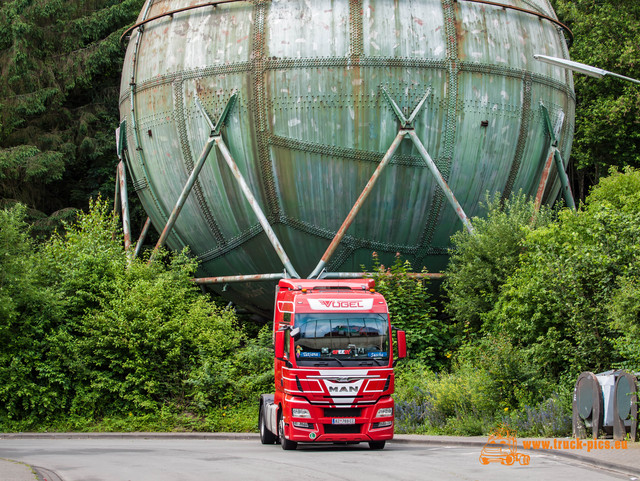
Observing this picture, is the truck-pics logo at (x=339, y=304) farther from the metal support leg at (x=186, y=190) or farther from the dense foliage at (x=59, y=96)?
the dense foliage at (x=59, y=96)

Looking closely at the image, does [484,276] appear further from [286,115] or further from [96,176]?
[96,176]

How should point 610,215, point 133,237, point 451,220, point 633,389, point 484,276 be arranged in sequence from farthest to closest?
point 133,237 < point 451,220 < point 484,276 < point 610,215 < point 633,389

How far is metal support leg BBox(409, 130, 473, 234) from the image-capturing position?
20.0m

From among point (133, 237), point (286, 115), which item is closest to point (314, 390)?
point (286, 115)

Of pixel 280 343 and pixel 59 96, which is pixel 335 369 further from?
pixel 59 96

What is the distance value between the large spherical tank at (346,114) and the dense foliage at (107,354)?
8.92 ft

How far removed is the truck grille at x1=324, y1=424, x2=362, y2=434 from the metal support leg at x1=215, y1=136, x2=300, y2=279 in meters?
6.20

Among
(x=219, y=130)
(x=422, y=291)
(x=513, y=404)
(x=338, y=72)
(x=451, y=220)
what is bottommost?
(x=513, y=404)

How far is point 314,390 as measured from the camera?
13.7 m

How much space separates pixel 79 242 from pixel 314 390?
11586mm

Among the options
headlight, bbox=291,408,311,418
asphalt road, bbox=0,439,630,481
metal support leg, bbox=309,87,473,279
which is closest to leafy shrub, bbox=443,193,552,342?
metal support leg, bbox=309,87,473,279

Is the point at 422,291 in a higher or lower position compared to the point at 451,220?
lower

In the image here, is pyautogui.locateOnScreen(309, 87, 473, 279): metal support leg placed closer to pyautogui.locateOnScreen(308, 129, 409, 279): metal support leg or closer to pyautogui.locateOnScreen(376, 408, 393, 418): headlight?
pyautogui.locateOnScreen(308, 129, 409, 279): metal support leg

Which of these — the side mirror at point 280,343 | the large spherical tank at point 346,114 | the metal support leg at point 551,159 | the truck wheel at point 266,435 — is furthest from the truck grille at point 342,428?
the metal support leg at point 551,159
